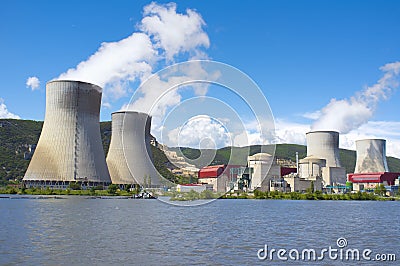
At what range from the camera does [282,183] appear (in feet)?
226

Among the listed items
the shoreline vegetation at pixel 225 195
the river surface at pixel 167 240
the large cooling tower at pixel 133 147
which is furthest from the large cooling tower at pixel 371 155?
the river surface at pixel 167 240

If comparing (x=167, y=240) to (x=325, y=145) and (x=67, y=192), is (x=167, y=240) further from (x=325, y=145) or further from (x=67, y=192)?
(x=325, y=145)

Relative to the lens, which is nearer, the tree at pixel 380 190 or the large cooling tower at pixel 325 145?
the tree at pixel 380 190

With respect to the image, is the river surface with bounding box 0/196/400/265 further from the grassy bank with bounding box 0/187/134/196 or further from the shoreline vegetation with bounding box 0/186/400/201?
the shoreline vegetation with bounding box 0/186/400/201

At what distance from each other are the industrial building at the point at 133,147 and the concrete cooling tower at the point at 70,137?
2.71 meters

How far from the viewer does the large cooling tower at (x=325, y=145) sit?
67938mm

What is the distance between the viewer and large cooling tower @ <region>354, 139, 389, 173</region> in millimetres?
71625

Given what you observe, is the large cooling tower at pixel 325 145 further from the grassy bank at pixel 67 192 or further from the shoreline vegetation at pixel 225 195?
the grassy bank at pixel 67 192

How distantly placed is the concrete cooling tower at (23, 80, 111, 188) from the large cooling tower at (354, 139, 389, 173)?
1562 inches

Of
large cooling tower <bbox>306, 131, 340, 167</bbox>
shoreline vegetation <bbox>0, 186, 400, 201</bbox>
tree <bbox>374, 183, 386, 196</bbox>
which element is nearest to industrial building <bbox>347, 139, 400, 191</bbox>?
large cooling tower <bbox>306, 131, 340, 167</bbox>

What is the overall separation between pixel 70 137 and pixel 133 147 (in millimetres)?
5816

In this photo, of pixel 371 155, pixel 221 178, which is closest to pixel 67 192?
pixel 221 178

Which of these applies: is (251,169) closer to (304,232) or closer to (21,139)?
(21,139)

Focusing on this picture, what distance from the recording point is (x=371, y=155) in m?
73.1
